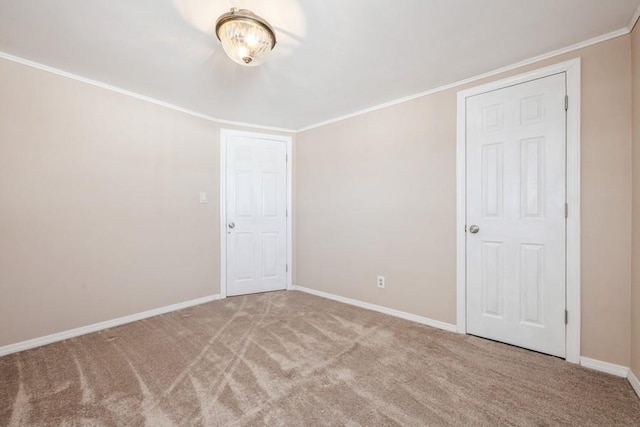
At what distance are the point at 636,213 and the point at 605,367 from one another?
3.50 ft

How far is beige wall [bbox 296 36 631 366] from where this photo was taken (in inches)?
77.7

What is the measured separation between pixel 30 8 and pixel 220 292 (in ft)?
9.94

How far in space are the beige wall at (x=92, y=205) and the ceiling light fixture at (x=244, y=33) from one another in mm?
1758

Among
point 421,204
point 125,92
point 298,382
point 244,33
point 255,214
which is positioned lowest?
point 298,382

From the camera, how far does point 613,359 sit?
198 centimetres

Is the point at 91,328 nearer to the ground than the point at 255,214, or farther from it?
nearer to the ground

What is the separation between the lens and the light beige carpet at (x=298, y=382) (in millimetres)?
1581

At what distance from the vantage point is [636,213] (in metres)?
1.84

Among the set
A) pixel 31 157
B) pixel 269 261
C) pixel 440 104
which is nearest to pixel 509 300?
pixel 440 104

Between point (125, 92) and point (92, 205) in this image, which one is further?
point (125, 92)

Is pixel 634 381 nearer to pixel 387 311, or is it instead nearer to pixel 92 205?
pixel 387 311

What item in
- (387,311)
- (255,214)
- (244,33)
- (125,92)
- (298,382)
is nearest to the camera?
(244,33)

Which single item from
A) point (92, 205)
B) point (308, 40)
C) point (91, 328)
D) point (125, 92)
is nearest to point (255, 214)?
point (92, 205)

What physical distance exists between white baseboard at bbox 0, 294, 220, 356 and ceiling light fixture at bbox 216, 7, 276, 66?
269cm
